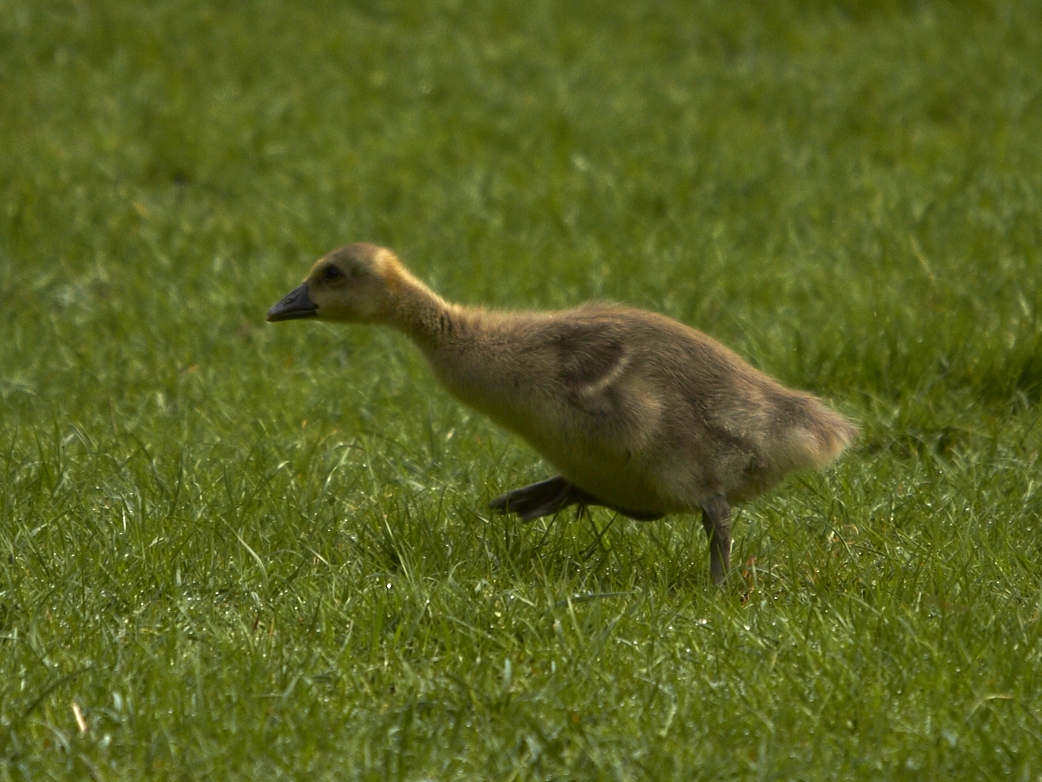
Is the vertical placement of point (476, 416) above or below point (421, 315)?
below

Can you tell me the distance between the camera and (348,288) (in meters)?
5.17

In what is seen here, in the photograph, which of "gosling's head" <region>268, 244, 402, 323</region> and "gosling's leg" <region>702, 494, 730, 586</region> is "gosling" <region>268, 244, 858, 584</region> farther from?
"gosling's head" <region>268, 244, 402, 323</region>

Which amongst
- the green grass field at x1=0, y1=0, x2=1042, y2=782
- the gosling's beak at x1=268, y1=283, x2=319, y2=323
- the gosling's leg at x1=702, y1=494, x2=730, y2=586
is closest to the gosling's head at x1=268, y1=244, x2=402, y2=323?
the gosling's beak at x1=268, y1=283, x2=319, y2=323

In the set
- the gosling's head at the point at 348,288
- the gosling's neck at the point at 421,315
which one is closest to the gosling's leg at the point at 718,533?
the gosling's neck at the point at 421,315

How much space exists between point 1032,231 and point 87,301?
5.11 metres

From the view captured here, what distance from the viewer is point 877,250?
7848mm

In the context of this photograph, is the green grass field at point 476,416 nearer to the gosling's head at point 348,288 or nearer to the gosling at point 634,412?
the gosling at point 634,412

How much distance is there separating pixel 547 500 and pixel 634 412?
1.69 feet

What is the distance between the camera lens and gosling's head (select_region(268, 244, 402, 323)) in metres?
5.12

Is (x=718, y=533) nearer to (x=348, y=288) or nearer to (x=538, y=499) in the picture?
(x=538, y=499)

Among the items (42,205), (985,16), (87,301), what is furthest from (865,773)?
(985,16)

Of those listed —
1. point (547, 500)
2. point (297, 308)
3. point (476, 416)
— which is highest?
point (297, 308)

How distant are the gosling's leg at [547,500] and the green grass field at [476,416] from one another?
0.10m

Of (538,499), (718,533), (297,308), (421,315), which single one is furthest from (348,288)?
(718,533)
